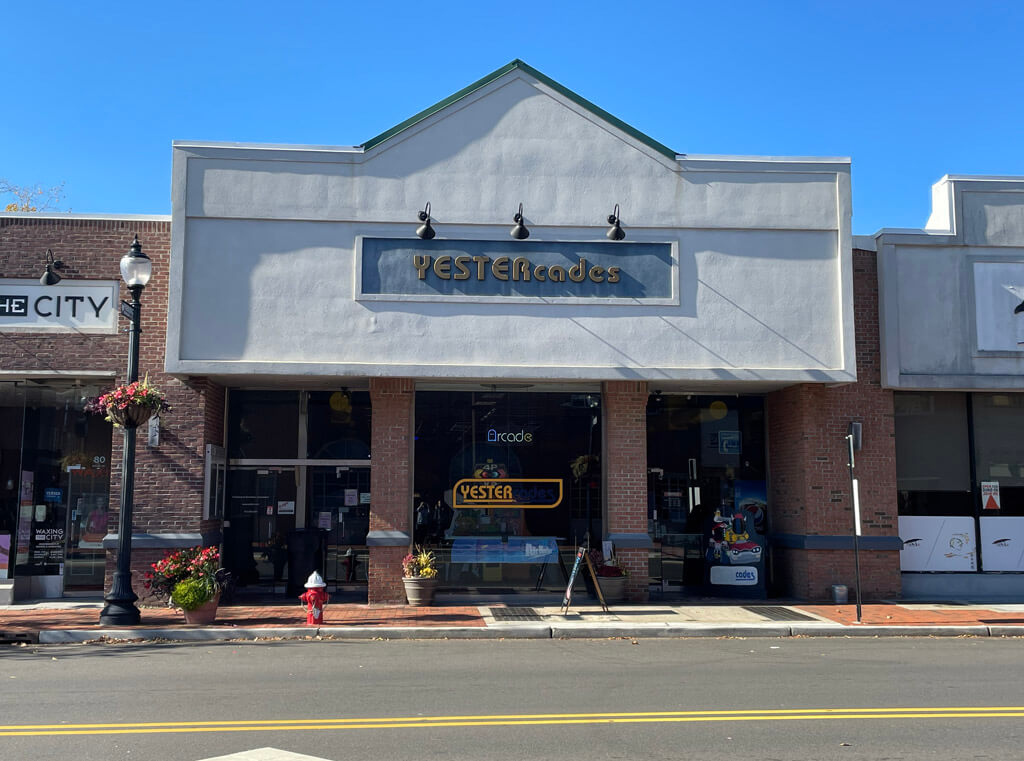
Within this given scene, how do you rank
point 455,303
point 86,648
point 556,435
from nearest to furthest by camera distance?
point 86,648 < point 455,303 < point 556,435

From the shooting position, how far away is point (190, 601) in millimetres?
13695

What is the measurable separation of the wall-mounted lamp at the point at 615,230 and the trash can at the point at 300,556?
24.7 ft

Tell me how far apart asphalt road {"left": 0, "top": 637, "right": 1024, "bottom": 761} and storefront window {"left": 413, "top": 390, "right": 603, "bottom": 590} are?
13.4 ft

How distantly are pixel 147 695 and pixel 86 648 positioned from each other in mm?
4076

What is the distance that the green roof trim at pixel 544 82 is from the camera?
53.3ft

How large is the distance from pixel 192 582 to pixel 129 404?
9.28 feet

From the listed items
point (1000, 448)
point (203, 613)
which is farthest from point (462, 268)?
point (1000, 448)

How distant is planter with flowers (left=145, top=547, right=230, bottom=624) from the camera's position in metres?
13.7

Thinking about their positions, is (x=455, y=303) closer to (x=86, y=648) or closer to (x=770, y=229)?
(x=770, y=229)

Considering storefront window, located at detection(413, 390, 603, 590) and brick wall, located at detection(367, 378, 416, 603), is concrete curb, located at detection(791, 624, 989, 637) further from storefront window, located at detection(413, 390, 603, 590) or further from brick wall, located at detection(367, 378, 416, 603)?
brick wall, located at detection(367, 378, 416, 603)

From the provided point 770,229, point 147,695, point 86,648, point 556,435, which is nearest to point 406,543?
point 556,435

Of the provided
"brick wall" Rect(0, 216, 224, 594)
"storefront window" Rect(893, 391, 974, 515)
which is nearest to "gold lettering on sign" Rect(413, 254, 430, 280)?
"brick wall" Rect(0, 216, 224, 594)

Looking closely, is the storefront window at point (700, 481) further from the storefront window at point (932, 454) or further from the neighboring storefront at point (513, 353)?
the storefront window at point (932, 454)

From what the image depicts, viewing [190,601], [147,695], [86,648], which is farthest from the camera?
[190,601]
